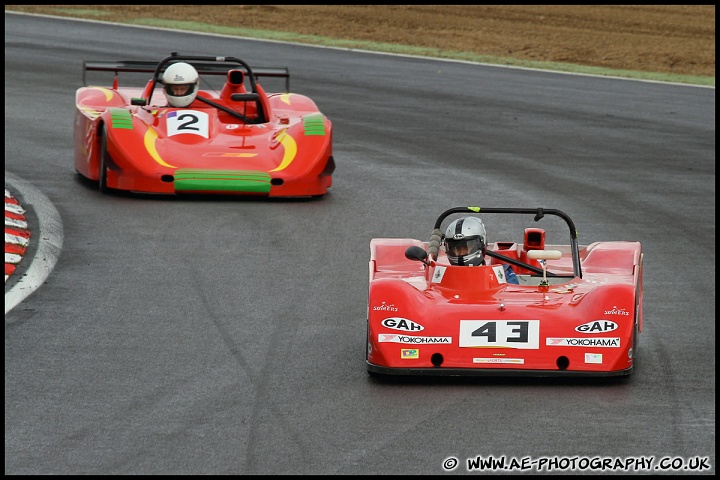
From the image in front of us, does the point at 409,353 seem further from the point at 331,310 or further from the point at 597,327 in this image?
the point at 331,310

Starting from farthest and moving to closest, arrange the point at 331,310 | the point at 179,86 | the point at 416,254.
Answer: the point at 179,86
the point at 331,310
the point at 416,254

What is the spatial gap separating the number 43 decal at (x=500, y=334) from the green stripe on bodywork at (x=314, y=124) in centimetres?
636

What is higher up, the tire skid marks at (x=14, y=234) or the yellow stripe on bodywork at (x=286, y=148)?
the yellow stripe on bodywork at (x=286, y=148)

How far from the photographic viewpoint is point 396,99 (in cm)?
2167

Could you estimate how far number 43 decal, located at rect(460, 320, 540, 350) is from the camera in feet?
27.4

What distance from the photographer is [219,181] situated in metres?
13.9

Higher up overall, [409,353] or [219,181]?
[219,181]

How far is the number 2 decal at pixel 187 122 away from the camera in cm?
1441

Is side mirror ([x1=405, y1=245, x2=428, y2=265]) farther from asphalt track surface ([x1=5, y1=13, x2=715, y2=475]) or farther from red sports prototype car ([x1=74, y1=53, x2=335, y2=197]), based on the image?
red sports prototype car ([x1=74, y1=53, x2=335, y2=197])

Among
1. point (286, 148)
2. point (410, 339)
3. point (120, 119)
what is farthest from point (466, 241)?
point (120, 119)

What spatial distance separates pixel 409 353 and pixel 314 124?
6566 mm

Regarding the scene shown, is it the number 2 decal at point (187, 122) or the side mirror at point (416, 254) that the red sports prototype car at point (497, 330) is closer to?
the side mirror at point (416, 254)

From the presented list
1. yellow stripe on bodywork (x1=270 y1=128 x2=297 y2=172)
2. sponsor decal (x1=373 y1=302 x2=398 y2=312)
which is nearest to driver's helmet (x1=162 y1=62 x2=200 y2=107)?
yellow stripe on bodywork (x1=270 y1=128 x2=297 y2=172)

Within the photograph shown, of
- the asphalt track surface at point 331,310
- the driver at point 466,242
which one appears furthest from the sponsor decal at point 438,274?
the asphalt track surface at point 331,310
